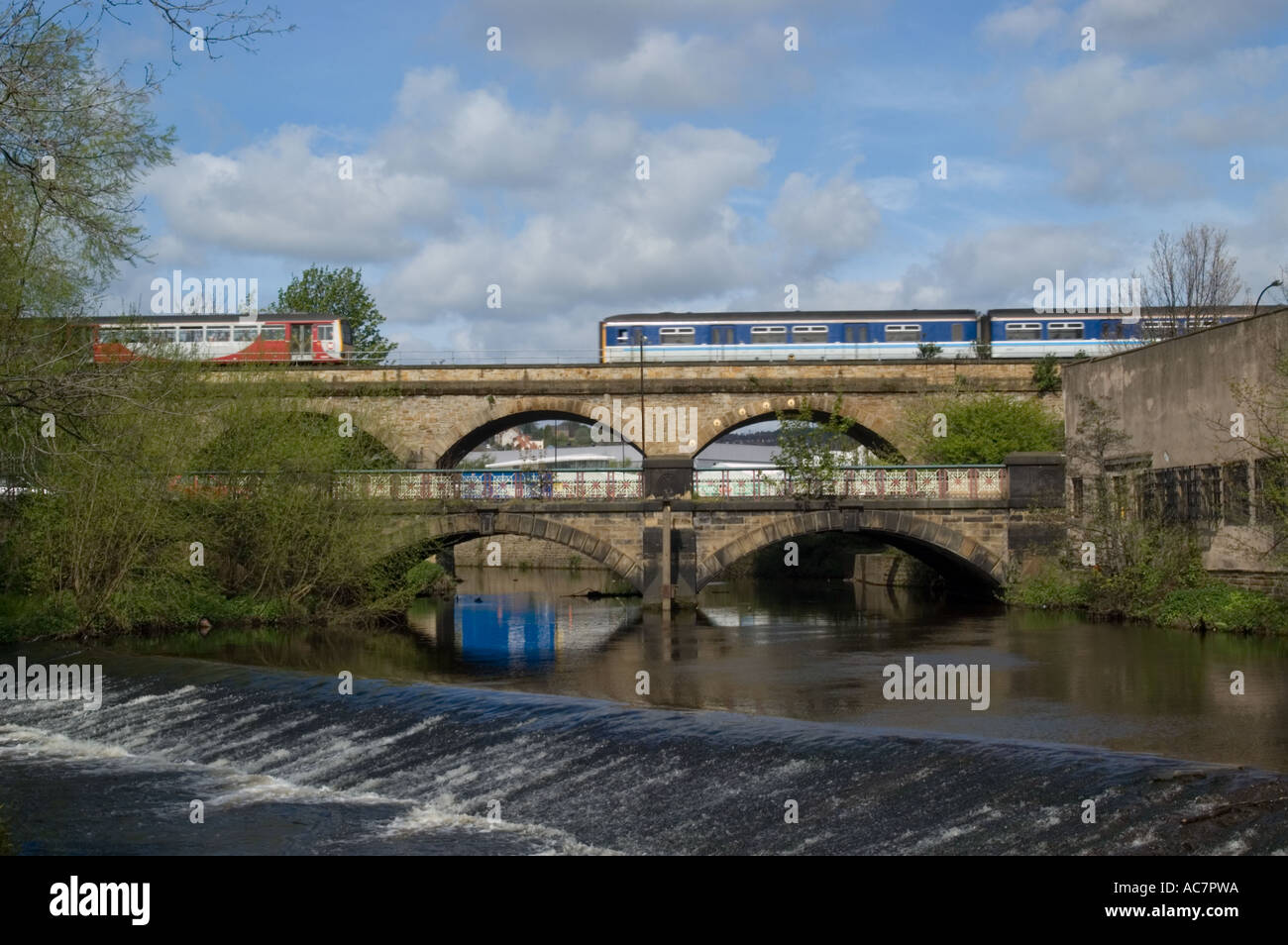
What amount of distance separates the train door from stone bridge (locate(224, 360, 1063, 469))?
439 centimetres

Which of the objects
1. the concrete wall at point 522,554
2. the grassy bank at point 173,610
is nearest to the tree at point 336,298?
the concrete wall at point 522,554

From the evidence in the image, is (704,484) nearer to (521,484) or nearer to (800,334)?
(521,484)

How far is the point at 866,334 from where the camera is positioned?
141 feet

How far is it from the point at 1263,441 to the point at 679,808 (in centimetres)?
1512

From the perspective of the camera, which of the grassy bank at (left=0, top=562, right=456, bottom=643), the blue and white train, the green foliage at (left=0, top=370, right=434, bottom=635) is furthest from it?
the blue and white train

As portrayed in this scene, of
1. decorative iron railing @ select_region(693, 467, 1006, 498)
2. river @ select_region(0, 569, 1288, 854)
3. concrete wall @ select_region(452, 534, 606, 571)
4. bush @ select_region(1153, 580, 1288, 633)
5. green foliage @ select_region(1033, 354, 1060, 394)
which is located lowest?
river @ select_region(0, 569, 1288, 854)

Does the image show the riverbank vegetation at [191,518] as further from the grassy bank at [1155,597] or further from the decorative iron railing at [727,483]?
the grassy bank at [1155,597]

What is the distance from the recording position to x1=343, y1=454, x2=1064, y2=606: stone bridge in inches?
1125

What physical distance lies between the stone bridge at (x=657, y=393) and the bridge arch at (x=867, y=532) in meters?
9.01

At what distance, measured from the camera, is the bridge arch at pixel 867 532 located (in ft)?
93.9

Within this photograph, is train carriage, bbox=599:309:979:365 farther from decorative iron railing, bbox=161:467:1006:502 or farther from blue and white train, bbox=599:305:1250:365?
decorative iron railing, bbox=161:467:1006:502

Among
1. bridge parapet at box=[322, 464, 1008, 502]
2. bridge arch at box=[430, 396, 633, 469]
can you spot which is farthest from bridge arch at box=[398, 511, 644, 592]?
bridge arch at box=[430, 396, 633, 469]
